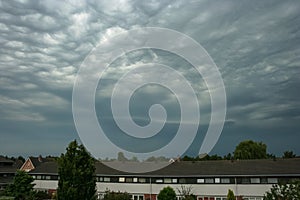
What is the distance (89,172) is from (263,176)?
72.9ft

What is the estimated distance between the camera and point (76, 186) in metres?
22.3

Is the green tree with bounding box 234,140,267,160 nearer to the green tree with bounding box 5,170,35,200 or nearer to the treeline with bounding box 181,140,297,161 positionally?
the treeline with bounding box 181,140,297,161

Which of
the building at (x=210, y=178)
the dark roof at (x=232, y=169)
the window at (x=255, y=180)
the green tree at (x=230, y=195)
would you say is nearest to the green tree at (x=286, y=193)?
the building at (x=210, y=178)

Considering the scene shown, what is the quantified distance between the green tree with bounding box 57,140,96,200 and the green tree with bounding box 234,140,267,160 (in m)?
49.7

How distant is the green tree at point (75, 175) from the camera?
2202 cm

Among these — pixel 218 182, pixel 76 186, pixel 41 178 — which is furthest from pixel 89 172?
pixel 41 178

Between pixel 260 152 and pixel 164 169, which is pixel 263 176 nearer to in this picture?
pixel 164 169

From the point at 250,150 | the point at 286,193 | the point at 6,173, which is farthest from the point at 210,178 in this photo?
the point at 6,173

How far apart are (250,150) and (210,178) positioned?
32.1 m

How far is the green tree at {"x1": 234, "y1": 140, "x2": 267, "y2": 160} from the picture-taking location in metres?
66.9

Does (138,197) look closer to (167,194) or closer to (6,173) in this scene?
(167,194)

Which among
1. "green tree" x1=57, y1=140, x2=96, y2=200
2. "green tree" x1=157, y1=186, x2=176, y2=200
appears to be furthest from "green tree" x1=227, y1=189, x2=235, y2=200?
"green tree" x1=57, y1=140, x2=96, y2=200

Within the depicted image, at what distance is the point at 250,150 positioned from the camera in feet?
224

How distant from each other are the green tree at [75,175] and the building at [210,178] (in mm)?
19811
